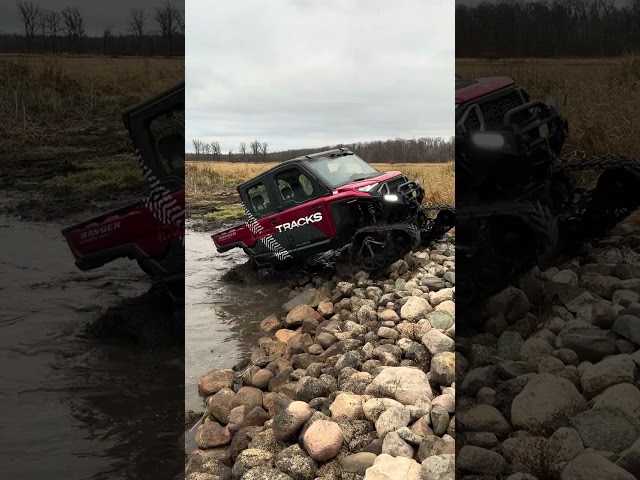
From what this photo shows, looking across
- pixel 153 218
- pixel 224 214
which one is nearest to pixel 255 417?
pixel 224 214

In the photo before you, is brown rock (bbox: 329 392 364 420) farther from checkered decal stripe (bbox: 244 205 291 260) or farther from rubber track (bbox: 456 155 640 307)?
rubber track (bbox: 456 155 640 307)

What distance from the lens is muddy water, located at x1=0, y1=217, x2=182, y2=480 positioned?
1.37 m

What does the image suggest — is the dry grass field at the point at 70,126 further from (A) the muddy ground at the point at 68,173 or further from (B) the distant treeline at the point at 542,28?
(B) the distant treeline at the point at 542,28

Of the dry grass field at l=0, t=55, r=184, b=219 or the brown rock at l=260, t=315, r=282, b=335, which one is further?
the brown rock at l=260, t=315, r=282, b=335

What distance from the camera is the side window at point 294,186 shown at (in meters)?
4.82

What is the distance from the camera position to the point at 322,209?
488cm

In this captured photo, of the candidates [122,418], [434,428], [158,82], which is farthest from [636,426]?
[434,428]

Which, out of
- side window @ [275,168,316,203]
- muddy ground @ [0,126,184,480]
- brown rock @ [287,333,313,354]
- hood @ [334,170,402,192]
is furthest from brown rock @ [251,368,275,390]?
muddy ground @ [0,126,184,480]

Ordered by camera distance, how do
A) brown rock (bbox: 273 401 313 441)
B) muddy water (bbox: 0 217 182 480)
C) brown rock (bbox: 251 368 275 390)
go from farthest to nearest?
brown rock (bbox: 251 368 275 390), brown rock (bbox: 273 401 313 441), muddy water (bbox: 0 217 182 480)

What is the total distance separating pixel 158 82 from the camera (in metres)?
1.45

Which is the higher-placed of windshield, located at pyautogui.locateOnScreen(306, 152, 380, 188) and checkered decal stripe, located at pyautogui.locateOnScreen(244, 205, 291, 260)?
windshield, located at pyautogui.locateOnScreen(306, 152, 380, 188)

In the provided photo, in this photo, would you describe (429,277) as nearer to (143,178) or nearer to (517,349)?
Answer: (517,349)

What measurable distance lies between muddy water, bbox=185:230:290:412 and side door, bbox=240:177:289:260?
316 mm

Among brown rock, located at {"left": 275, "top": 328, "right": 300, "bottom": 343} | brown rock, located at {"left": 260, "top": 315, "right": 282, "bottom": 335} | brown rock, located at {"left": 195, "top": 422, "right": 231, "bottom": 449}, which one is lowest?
brown rock, located at {"left": 195, "top": 422, "right": 231, "bottom": 449}
